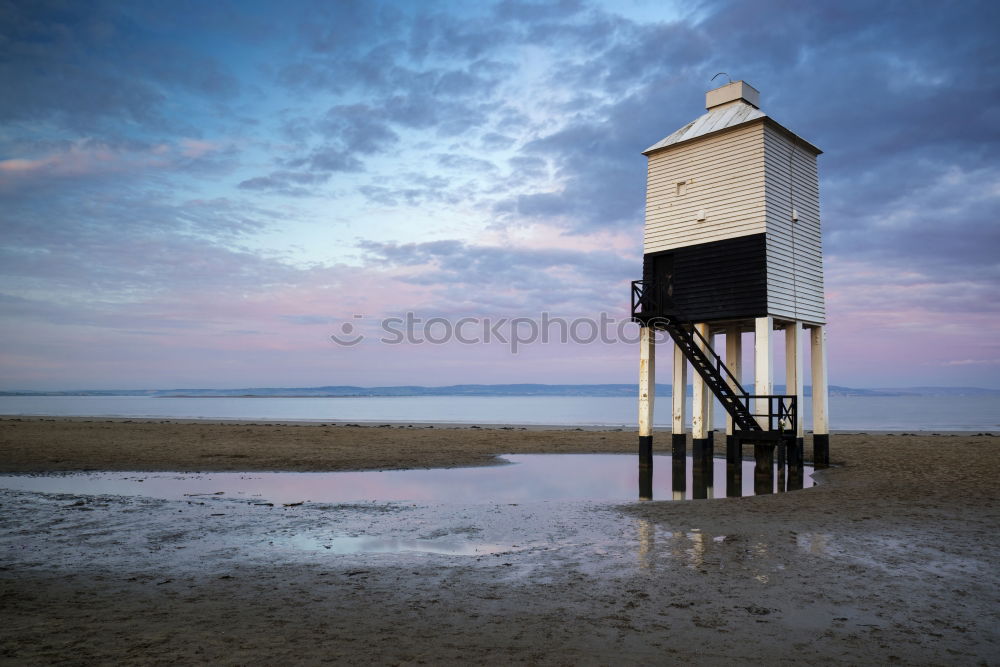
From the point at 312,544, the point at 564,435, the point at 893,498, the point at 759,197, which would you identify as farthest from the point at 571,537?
the point at 564,435

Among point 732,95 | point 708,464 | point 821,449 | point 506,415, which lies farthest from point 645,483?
point 506,415

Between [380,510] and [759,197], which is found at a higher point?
[759,197]

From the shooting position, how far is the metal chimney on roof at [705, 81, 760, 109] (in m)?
19.8

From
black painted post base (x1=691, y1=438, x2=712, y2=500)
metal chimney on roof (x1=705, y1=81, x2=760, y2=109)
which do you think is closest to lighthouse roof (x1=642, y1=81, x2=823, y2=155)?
metal chimney on roof (x1=705, y1=81, x2=760, y2=109)

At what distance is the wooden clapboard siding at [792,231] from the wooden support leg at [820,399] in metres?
0.67

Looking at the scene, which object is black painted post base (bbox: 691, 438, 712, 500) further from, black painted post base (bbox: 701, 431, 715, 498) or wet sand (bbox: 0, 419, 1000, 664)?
wet sand (bbox: 0, 419, 1000, 664)

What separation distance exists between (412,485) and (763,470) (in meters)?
9.15

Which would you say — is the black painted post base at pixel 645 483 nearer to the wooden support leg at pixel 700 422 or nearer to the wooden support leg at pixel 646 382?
the wooden support leg at pixel 646 382

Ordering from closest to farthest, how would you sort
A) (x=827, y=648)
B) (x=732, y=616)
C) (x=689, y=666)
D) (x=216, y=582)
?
(x=689, y=666) < (x=827, y=648) < (x=732, y=616) < (x=216, y=582)

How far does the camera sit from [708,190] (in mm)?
18328

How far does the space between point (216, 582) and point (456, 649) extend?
12.1 feet

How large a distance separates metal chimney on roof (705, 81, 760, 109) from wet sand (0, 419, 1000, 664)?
12.4 m

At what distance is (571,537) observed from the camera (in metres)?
9.79

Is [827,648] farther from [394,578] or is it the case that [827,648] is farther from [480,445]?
[480,445]
